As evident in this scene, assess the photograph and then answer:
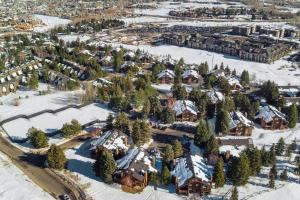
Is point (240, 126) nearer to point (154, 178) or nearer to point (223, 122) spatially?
point (223, 122)

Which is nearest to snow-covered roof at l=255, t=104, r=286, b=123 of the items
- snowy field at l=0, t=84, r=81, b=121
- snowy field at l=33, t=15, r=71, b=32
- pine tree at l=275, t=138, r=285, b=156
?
pine tree at l=275, t=138, r=285, b=156

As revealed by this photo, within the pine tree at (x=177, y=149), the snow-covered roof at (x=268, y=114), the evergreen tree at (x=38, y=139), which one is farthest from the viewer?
the snow-covered roof at (x=268, y=114)

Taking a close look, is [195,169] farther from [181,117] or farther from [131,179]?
[181,117]

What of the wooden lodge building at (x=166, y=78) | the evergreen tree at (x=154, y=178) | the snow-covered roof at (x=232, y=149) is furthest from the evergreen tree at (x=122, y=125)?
the wooden lodge building at (x=166, y=78)

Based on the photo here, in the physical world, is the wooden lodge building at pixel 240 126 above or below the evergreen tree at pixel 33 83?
below

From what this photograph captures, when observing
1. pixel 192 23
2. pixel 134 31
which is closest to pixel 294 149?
pixel 134 31

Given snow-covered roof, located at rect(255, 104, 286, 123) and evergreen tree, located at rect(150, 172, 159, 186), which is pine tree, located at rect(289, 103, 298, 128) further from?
evergreen tree, located at rect(150, 172, 159, 186)

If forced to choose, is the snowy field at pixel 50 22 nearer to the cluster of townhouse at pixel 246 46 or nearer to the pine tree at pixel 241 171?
the cluster of townhouse at pixel 246 46
